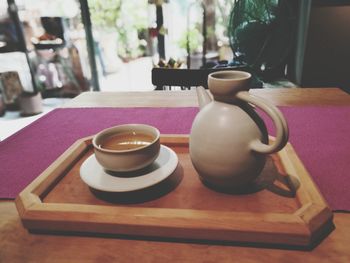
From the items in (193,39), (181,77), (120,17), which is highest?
(120,17)

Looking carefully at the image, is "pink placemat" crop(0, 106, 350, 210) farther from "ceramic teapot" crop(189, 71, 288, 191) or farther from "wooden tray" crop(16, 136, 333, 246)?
"ceramic teapot" crop(189, 71, 288, 191)

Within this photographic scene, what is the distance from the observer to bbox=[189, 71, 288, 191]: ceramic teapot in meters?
0.56

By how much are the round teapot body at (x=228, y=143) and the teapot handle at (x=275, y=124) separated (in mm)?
18

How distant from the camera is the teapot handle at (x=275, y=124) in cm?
50

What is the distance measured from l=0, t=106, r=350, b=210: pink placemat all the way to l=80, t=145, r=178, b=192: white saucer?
209 mm

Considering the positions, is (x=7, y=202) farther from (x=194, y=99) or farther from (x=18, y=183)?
(x=194, y=99)

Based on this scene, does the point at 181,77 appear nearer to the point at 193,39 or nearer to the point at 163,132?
the point at 163,132

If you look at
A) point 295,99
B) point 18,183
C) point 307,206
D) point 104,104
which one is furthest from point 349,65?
point 18,183

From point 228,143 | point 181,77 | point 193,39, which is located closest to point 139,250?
point 228,143

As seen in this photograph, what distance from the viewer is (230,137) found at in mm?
565

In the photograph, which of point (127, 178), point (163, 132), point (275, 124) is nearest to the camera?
point (275, 124)

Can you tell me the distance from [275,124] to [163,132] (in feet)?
1.84

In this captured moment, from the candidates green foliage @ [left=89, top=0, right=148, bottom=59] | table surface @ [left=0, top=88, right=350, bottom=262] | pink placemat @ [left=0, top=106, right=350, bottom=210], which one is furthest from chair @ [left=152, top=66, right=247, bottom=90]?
green foliage @ [left=89, top=0, right=148, bottom=59]

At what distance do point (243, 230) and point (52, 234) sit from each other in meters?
0.37
